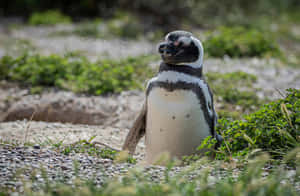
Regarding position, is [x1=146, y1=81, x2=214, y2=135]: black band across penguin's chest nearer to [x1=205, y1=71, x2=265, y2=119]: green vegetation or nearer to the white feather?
the white feather

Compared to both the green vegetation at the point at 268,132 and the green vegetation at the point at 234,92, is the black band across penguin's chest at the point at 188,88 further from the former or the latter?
the green vegetation at the point at 234,92

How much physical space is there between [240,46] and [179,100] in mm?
4771

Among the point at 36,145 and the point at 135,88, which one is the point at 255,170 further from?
the point at 135,88

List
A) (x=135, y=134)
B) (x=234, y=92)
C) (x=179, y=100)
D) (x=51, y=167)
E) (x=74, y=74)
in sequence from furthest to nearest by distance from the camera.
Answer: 1. (x=74, y=74)
2. (x=234, y=92)
3. (x=135, y=134)
4. (x=179, y=100)
5. (x=51, y=167)

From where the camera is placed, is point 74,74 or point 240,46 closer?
point 74,74

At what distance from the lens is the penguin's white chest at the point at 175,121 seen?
268cm

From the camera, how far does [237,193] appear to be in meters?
1.62

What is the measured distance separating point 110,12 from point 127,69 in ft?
32.4

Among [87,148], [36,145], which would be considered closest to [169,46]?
[87,148]

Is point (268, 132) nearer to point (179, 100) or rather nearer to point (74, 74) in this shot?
point (179, 100)

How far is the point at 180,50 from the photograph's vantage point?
104 inches

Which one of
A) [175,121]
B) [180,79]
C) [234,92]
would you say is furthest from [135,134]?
[234,92]

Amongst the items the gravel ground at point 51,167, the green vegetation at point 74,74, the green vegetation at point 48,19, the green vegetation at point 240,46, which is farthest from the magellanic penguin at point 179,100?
the green vegetation at point 48,19

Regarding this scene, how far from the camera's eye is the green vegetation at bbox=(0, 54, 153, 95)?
16.3 feet
